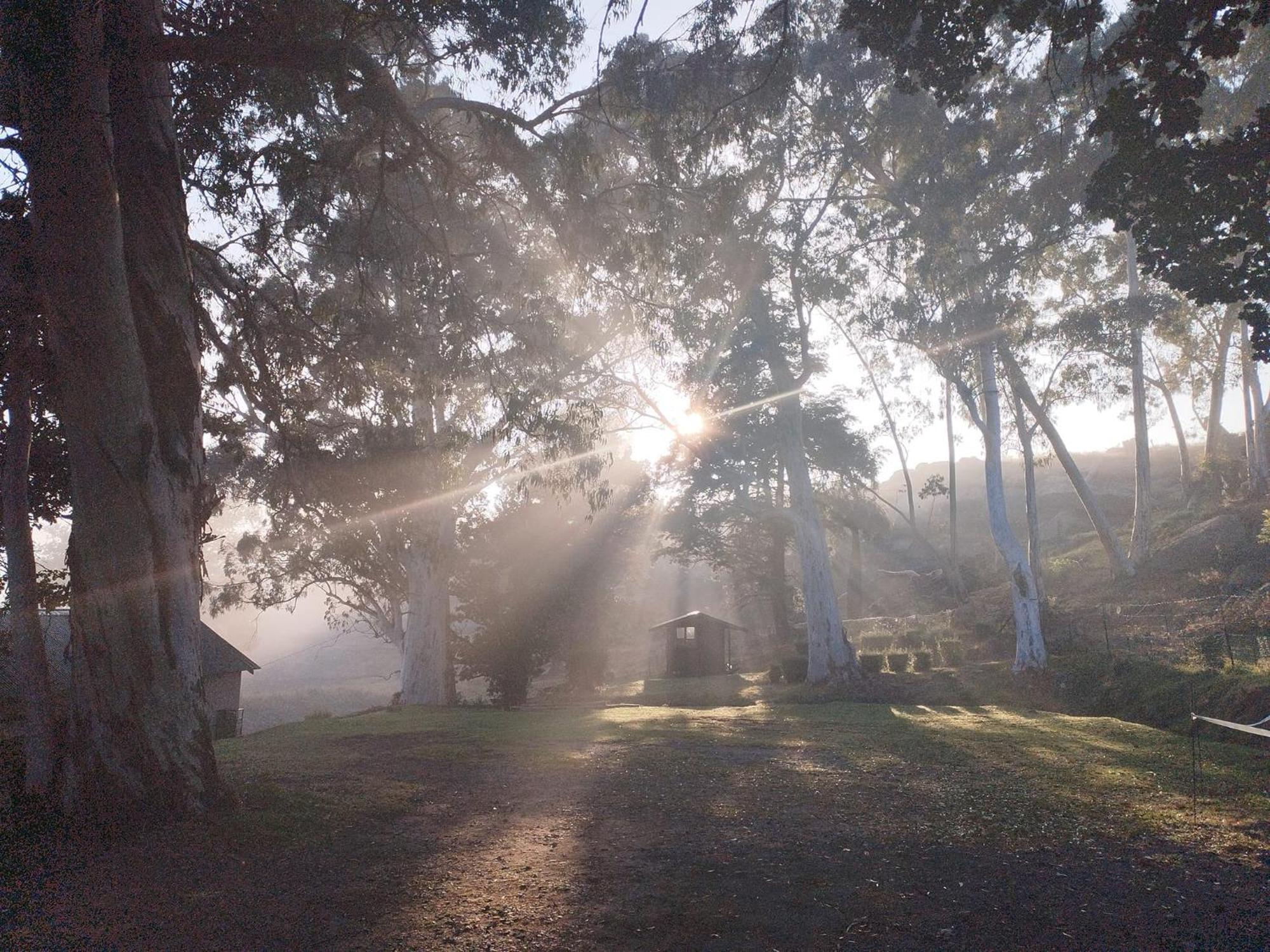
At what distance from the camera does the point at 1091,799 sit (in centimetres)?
683

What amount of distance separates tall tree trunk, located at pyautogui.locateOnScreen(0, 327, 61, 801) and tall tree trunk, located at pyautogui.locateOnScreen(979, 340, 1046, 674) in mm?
18858

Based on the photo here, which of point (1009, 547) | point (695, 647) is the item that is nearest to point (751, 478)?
point (695, 647)

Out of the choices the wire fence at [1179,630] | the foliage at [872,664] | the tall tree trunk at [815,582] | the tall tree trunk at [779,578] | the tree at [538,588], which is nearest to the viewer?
the wire fence at [1179,630]

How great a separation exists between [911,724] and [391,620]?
16.6 metres

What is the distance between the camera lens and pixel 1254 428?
1288 inches

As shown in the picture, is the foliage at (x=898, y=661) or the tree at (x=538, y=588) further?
the foliage at (x=898, y=661)

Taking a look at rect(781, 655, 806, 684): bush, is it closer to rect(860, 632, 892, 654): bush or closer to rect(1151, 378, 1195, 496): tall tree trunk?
rect(860, 632, 892, 654): bush

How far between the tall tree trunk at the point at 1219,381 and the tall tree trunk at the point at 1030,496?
882 cm

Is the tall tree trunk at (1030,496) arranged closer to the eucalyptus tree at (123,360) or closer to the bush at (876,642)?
the bush at (876,642)

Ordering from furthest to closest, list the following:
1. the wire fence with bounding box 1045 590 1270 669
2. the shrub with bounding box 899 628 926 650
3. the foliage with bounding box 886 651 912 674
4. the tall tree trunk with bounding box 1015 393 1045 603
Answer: the shrub with bounding box 899 628 926 650, the tall tree trunk with bounding box 1015 393 1045 603, the foliage with bounding box 886 651 912 674, the wire fence with bounding box 1045 590 1270 669

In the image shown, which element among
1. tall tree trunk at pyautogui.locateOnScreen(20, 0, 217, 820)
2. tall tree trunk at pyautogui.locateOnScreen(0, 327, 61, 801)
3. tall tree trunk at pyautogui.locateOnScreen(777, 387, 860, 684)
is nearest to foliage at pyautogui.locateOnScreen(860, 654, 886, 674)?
tall tree trunk at pyautogui.locateOnScreen(777, 387, 860, 684)

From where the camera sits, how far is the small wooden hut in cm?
3562

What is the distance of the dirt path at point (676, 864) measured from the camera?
4016mm

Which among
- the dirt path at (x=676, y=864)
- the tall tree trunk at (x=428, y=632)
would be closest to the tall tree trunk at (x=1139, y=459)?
the tall tree trunk at (x=428, y=632)
